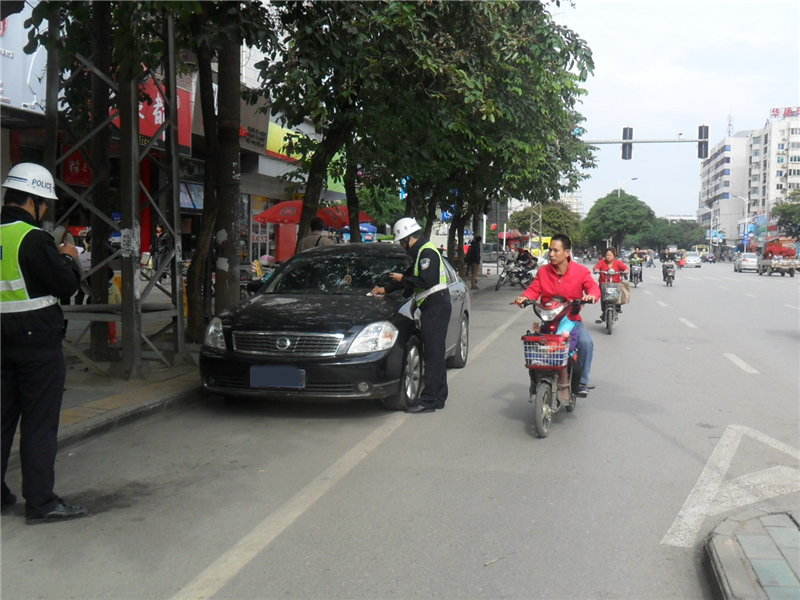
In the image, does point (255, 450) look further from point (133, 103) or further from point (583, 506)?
point (133, 103)

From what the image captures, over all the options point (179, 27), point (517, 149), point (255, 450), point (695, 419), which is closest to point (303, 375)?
point (255, 450)

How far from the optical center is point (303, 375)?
684 centimetres

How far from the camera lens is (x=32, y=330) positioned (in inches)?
175

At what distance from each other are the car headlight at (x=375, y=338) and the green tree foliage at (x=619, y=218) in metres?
110

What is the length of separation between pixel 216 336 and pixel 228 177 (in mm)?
3600

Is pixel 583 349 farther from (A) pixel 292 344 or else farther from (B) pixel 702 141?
(B) pixel 702 141

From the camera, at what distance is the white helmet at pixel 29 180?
443 cm

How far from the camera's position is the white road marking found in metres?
4.49

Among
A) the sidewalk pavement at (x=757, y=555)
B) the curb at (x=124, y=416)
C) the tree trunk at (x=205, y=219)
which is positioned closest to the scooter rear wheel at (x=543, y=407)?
the sidewalk pavement at (x=757, y=555)

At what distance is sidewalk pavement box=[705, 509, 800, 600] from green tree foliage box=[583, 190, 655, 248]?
112506 mm

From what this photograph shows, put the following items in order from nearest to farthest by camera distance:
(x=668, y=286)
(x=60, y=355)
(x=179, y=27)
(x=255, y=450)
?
(x=60, y=355), (x=255, y=450), (x=179, y=27), (x=668, y=286)

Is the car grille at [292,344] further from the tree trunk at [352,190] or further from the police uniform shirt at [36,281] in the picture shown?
the tree trunk at [352,190]

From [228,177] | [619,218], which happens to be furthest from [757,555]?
[619,218]

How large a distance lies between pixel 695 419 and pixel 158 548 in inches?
201
